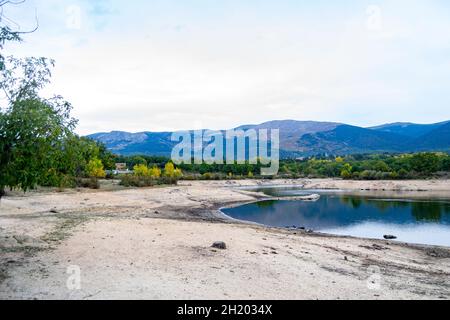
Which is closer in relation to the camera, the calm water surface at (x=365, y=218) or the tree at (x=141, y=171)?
the calm water surface at (x=365, y=218)

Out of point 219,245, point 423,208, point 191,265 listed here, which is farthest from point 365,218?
point 191,265

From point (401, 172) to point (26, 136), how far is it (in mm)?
102340

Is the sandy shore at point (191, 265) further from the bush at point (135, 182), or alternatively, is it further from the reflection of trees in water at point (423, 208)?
the bush at point (135, 182)

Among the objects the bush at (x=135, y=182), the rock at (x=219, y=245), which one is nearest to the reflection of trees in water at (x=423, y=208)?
the rock at (x=219, y=245)

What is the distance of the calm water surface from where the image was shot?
94.6 feet

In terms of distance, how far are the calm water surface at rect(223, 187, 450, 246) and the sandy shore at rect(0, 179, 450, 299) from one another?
28.9 ft

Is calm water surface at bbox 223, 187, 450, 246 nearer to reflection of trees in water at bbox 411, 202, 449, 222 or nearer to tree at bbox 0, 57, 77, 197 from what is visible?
reflection of trees in water at bbox 411, 202, 449, 222

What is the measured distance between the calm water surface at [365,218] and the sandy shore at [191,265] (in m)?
8.82

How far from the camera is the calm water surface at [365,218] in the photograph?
1135 inches

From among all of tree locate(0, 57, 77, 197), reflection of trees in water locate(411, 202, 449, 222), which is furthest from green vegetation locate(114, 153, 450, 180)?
tree locate(0, 57, 77, 197)

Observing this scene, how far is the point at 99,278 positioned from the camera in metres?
9.66

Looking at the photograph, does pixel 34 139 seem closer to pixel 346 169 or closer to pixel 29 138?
pixel 29 138
